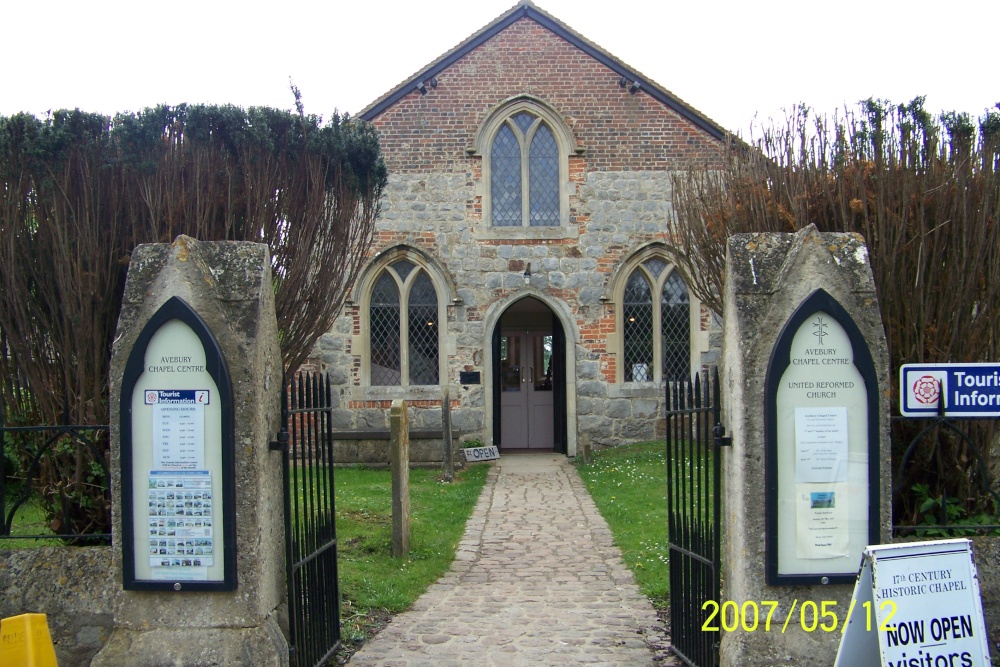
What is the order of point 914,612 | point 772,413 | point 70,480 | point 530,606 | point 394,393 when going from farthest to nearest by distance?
point 394,393 < point 530,606 < point 70,480 < point 772,413 < point 914,612

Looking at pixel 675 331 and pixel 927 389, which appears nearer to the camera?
pixel 927 389

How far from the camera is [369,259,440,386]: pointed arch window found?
53.6 ft

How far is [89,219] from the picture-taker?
230 inches

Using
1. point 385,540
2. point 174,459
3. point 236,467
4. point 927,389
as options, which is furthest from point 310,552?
point 927,389

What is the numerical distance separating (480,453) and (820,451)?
1149 centimetres

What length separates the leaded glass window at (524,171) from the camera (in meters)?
16.4

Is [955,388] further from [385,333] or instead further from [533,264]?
[385,333]

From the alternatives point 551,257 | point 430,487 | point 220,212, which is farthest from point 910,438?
point 551,257

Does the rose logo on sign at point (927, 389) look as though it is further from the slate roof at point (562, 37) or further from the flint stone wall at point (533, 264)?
the slate roof at point (562, 37)

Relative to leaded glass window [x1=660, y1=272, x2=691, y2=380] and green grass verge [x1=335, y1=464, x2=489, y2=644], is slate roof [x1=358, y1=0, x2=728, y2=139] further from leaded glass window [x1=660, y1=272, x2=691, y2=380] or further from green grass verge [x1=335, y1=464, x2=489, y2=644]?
green grass verge [x1=335, y1=464, x2=489, y2=644]

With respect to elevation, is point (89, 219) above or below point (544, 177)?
below

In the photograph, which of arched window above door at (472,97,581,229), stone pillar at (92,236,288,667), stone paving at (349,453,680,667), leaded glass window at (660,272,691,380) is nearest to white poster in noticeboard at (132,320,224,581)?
stone pillar at (92,236,288,667)

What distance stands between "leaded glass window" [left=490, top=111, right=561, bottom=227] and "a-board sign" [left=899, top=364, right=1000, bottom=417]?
38.1ft

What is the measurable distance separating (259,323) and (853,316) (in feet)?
10.4
